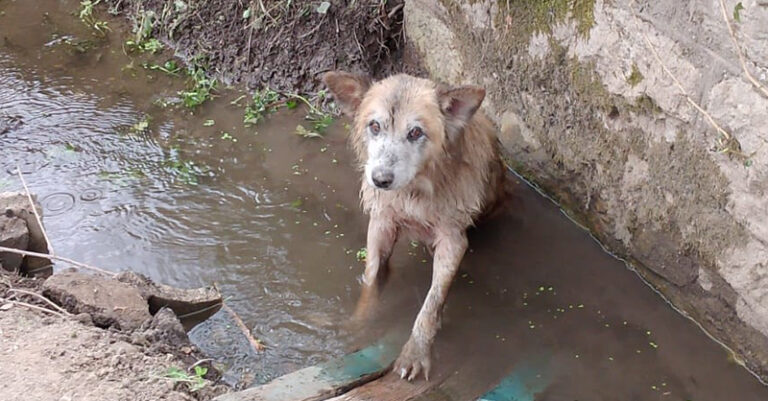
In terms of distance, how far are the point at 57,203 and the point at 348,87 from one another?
2521mm

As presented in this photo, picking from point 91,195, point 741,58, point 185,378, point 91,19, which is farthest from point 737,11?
point 91,19

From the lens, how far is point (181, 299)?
4.64 metres

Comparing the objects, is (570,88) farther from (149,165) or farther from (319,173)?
(149,165)

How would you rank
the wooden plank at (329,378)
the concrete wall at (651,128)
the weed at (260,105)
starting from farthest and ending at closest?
1. the weed at (260,105)
2. the concrete wall at (651,128)
3. the wooden plank at (329,378)

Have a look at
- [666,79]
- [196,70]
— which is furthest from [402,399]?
[196,70]

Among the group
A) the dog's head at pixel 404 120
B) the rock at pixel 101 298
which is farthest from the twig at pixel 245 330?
the dog's head at pixel 404 120

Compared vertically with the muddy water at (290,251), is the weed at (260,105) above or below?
above

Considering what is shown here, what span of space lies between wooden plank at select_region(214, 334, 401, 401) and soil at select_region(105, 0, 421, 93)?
3030 millimetres

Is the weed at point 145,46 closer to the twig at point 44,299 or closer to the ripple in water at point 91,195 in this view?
the ripple in water at point 91,195

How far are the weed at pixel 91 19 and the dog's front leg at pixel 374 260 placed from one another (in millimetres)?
4702

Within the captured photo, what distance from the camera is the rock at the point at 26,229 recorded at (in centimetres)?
485

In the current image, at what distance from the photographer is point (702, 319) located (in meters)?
4.61

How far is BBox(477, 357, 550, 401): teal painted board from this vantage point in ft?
13.7

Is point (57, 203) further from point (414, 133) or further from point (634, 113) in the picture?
point (634, 113)
